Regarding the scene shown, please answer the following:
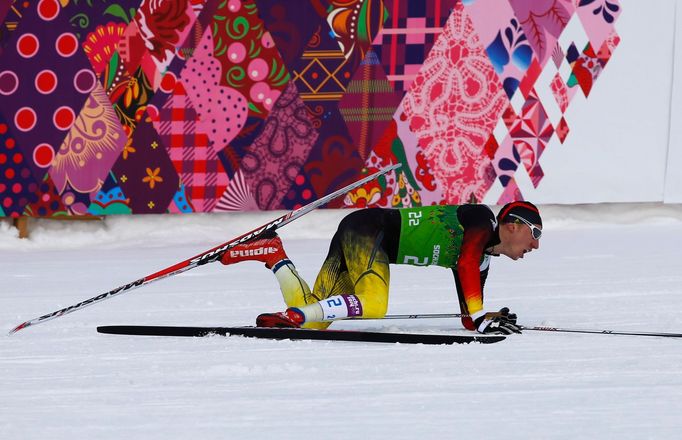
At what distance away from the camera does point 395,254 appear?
3264mm

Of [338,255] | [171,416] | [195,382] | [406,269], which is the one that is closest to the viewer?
[171,416]

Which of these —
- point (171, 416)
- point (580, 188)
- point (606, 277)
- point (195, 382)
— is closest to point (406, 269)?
point (606, 277)

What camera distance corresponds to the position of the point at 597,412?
2.46 meters

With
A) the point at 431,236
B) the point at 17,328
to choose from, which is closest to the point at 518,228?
the point at 431,236

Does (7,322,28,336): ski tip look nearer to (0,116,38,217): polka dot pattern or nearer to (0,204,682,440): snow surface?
(0,204,682,440): snow surface

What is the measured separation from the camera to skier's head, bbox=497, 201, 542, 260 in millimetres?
3119

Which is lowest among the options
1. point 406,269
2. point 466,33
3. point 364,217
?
point 406,269

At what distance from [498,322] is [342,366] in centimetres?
56

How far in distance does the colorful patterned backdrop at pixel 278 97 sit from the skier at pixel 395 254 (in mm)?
2461

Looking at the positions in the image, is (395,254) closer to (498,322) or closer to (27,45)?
(498,322)

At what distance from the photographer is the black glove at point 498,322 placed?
10.1 feet

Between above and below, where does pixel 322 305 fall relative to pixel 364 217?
below

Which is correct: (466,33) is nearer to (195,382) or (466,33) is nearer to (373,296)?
(373,296)

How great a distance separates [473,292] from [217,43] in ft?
10.2
